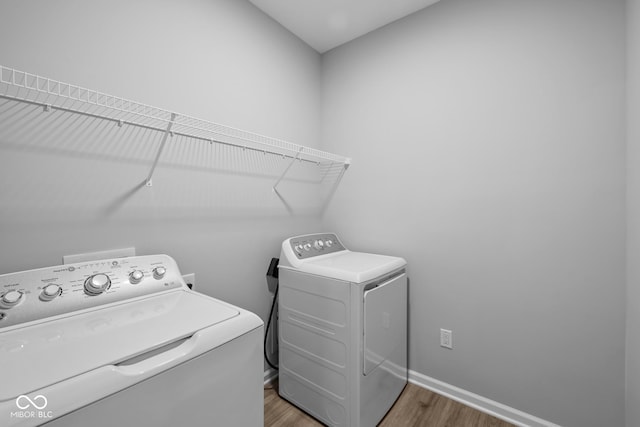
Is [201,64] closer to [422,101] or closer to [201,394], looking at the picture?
[422,101]

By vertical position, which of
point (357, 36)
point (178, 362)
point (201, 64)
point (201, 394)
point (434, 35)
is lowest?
point (201, 394)

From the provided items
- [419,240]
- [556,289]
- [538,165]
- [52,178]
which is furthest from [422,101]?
[52,178]

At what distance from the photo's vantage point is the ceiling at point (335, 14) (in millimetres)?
1867

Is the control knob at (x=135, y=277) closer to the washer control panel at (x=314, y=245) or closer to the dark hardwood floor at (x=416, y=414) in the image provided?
the washer control panel at (x=314, y=245)

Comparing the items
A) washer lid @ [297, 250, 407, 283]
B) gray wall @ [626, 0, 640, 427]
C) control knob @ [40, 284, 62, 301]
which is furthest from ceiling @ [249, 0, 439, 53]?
control knob @ [40, 284, 62, 301]

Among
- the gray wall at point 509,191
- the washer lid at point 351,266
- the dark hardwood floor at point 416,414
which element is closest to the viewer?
the gray wall at point 509,191

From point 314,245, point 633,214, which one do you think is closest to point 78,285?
point 314,245

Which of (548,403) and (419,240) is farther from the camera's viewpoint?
(419,240)

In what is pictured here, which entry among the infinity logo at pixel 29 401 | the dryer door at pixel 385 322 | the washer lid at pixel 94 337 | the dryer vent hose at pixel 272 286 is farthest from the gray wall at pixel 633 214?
the infinity logo at pixel 29 401

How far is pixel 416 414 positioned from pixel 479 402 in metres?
0.41

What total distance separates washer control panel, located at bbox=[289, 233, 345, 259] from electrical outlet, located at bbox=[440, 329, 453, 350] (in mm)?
921

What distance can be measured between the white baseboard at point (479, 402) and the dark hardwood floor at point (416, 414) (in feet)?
0.10

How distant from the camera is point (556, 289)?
1.48 m

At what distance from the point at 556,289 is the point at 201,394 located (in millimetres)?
1800
